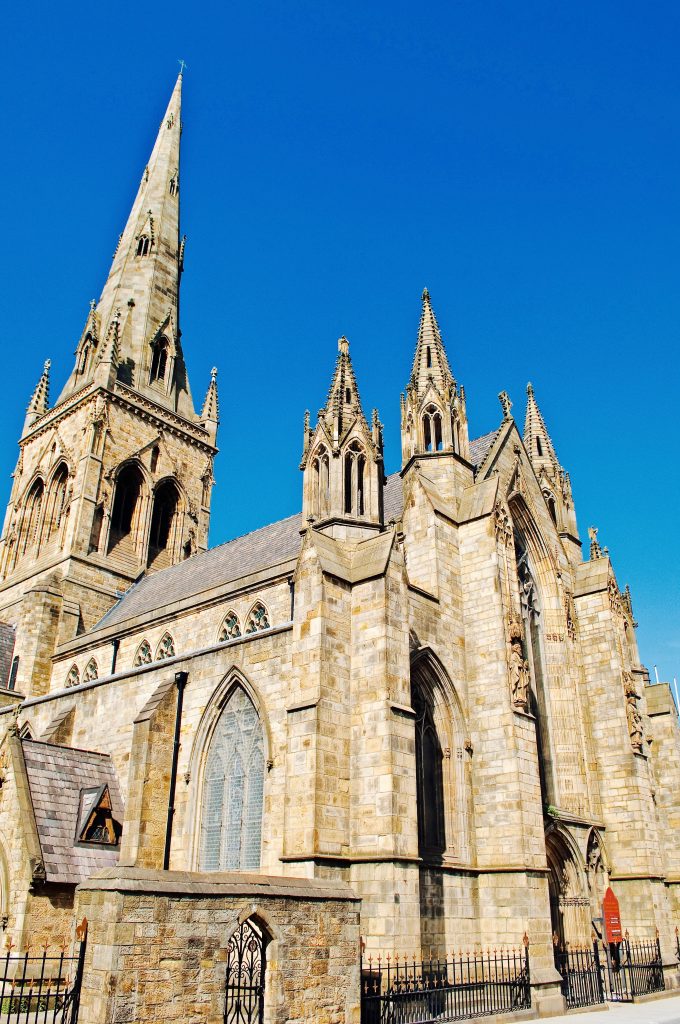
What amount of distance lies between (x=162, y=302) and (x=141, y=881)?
3904cm

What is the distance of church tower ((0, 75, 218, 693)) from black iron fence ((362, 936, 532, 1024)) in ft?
68.4

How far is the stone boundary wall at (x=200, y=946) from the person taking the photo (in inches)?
365

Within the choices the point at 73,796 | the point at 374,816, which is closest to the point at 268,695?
the point at 374,816

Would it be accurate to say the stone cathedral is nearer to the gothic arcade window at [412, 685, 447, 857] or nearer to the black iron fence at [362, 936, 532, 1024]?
the gothic arcade window at [412, 685, 447, 857]

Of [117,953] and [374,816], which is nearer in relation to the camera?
[117,953]

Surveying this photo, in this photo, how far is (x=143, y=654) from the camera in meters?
27.0

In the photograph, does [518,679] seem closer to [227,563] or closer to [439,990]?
[439,990]

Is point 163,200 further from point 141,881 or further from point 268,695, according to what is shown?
point 141,881

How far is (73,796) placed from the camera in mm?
18906

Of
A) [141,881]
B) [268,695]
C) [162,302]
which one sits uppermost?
[162,302]

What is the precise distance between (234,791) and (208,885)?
290 inches

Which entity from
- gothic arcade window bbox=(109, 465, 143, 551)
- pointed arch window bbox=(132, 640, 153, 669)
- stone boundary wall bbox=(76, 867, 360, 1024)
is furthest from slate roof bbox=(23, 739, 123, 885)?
gothic arcade window bbox=(109, 465, 143, 551)

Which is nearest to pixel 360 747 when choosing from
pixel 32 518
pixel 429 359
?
pixel 429 359

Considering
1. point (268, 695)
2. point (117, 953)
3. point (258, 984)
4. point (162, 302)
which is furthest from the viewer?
point (162, 302)
